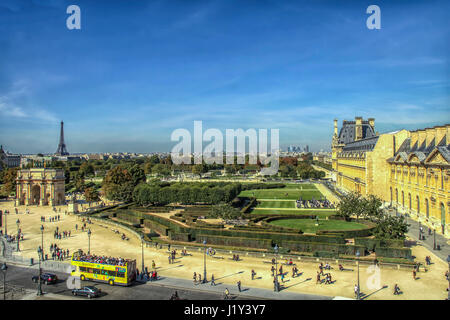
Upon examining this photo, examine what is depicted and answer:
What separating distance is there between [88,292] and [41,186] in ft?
207

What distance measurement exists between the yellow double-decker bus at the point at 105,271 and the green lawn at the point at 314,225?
2682 centimetres

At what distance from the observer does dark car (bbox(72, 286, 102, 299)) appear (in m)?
26.8

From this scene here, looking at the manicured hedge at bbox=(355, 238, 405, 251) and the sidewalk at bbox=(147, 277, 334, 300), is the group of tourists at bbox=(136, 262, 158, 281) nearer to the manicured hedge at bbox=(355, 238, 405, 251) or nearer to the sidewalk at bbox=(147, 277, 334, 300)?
the sidewalk at bbox=(147, 277, 334, 300)

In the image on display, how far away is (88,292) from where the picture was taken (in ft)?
88.5

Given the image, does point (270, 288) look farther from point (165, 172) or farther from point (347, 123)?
point (165, 172)

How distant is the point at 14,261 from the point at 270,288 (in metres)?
28.5

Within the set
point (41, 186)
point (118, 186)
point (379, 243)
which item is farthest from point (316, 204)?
point (41, 186)

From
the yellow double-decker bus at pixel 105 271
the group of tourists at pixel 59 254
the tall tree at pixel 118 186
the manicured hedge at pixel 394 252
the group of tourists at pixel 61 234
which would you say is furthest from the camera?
the tall tree at pixel 118 186

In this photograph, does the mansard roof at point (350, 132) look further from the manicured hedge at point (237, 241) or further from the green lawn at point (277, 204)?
the manicured hedge at point (237, 241)

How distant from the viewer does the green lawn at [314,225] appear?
48594mm

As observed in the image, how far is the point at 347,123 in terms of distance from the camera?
115750 millimetres

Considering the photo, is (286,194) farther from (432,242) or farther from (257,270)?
(257,270)

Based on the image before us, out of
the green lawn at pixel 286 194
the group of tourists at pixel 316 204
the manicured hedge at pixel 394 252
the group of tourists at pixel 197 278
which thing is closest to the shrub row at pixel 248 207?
the group of tourists at pixel 316 204

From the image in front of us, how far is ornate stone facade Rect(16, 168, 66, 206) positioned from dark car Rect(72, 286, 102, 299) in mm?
59800
